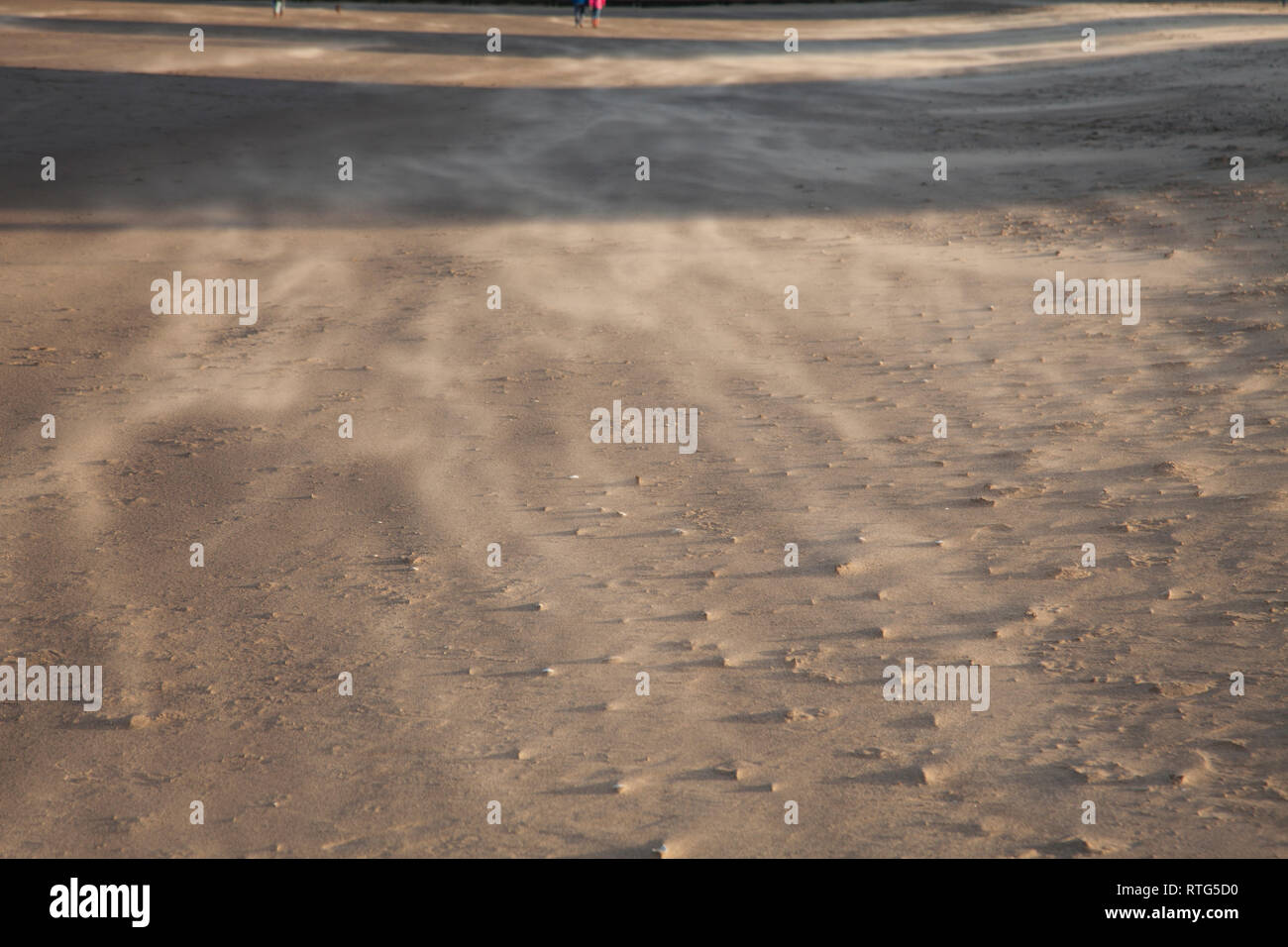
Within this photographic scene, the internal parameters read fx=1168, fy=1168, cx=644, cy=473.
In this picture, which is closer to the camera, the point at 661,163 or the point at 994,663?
the point at 994,663

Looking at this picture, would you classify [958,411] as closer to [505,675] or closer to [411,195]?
[505,675]

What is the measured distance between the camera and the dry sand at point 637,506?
3.56m

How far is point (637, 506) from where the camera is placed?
214 inches

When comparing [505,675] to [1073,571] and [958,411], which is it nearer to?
[1073,571]

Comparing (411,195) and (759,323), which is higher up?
(411,195)

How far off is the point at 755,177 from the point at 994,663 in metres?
9.14

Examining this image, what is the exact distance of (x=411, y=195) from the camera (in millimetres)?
11516

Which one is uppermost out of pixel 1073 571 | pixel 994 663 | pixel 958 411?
pixel 958 411

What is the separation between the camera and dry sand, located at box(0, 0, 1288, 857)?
3562 mm

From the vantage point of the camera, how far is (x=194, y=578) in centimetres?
475
